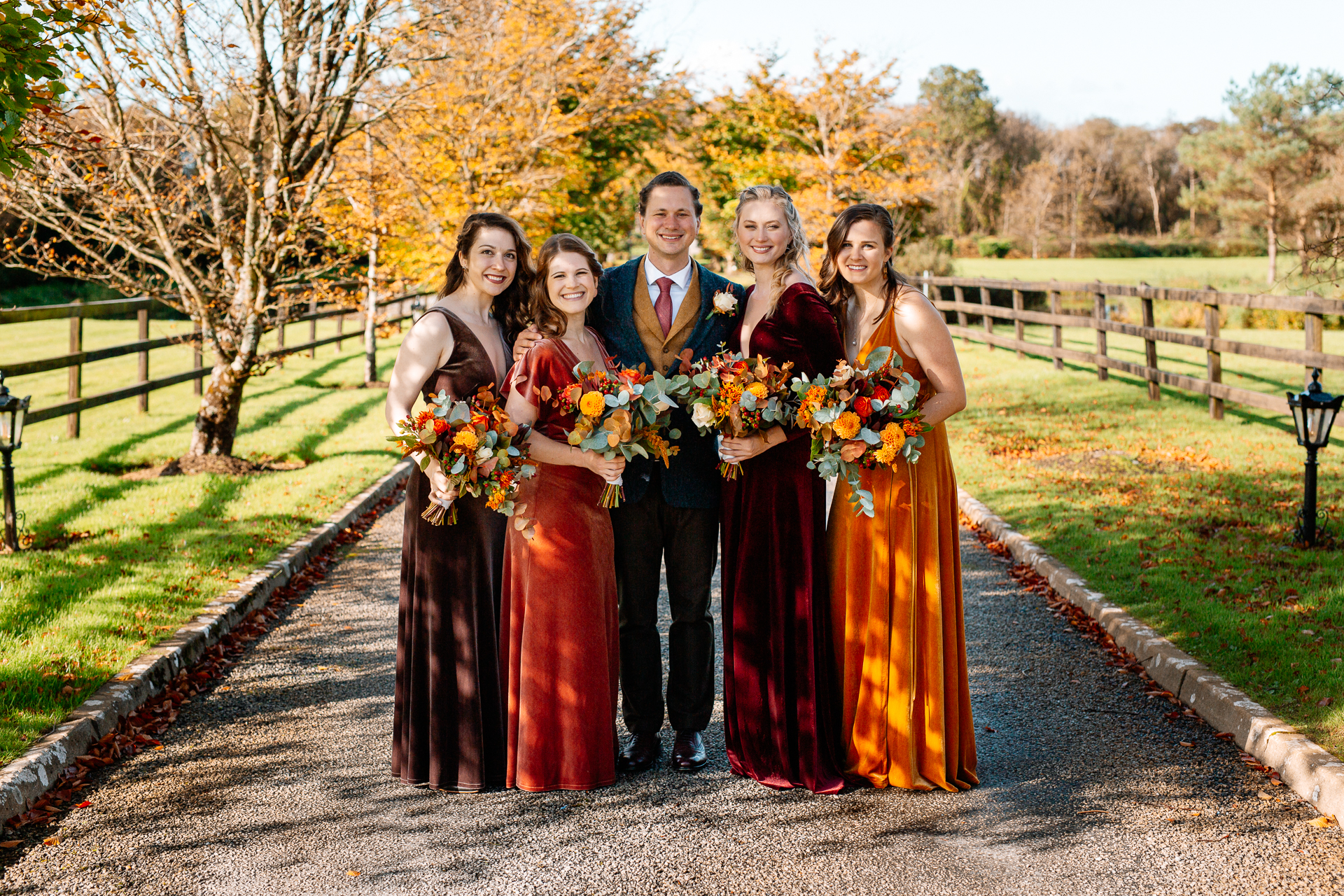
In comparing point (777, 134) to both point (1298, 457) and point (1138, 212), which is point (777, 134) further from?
point (1138, 212)

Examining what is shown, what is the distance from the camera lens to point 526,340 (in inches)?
164

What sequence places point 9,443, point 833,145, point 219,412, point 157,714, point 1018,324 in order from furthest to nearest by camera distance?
point 833,145 < point 1018,324 < point 219,412 < point 9,443 < point 157,714

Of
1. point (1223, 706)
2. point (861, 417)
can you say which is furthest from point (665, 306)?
point (1223, 706)

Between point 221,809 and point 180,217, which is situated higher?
point 180,217

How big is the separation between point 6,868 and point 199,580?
3.40 meters

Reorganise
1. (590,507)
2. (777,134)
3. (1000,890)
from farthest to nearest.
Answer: (777,134) < (590,507) < (1000,890)

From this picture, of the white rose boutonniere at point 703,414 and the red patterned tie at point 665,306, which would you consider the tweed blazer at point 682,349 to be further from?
the white rose boutonniere at point 703,414

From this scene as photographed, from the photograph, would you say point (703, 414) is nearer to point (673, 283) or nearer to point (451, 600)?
point (673, 283)

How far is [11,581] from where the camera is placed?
641 cm

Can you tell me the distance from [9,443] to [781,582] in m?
6.02

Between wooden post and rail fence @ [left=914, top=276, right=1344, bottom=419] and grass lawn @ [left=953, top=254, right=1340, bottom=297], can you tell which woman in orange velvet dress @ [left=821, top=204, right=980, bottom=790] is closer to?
wooden post and rail fence @ [left=914, top=276, right=1344, bottom=419]

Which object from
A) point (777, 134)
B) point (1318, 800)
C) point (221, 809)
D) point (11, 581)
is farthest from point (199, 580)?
point (777, 134)

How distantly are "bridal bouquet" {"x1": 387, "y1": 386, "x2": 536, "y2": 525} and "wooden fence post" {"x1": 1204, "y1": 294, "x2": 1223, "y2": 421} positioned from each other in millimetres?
11184

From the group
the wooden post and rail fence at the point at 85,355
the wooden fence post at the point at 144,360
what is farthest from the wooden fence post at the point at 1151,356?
the wooden fence post at the point at 144,360
